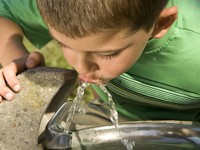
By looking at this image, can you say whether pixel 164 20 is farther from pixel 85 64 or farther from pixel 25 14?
pixel 25 14

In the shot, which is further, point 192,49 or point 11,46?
point 11,46

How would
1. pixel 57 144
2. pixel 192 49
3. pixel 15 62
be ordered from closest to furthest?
pixel 57 144 < pixel 15 62 < pixel 192 49

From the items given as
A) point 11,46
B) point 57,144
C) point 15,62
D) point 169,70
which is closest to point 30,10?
point 11,46

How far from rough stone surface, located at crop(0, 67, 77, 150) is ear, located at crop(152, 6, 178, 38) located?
0.64ft

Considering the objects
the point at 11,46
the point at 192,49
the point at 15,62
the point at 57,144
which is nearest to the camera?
the point at 57,144

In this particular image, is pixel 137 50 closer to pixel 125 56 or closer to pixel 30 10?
pixel 125 56

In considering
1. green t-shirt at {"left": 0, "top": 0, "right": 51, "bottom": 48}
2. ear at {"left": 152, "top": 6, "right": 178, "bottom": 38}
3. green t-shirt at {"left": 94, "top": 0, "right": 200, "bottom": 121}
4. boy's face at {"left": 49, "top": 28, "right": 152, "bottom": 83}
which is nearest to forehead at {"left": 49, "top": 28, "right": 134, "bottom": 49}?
boy's face at {"left": 49, "top": 28, "right": 152, "bottom": 83}

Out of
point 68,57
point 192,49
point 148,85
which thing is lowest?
point 148,85

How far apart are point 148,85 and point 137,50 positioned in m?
0.32

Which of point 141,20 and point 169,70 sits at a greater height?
point 141,20

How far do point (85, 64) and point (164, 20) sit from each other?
7.8 inches

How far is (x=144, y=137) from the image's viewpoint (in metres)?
0.83

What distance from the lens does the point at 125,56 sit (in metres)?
0.87

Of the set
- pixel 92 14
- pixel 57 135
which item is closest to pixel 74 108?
pixel 57 135
